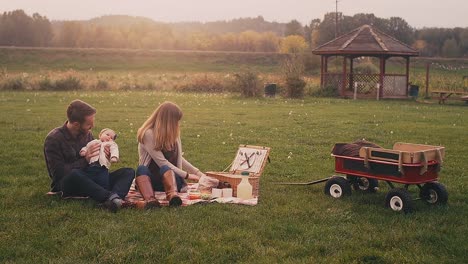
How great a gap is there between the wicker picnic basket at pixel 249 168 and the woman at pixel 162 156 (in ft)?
0.71

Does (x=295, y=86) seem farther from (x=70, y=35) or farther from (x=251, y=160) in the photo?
(x=70, y=35)

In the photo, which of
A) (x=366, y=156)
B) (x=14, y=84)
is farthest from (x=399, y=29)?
(x=366, y=156)

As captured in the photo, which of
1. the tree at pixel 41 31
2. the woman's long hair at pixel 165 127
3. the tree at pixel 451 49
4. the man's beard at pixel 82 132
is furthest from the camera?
the tree at pixel 41 31

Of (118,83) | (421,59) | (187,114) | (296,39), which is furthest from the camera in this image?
(296,39)

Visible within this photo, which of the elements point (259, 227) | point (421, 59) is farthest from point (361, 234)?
point (421, 59)

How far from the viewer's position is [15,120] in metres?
16.9

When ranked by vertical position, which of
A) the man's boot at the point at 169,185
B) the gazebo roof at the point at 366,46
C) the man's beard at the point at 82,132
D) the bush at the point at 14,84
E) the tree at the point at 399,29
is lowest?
the bush at the point at 14,84

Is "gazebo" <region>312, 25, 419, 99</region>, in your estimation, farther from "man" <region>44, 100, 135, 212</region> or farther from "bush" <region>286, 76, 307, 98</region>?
"man" <region>44, 100, 135, 212</region>

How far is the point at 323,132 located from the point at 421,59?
6229 cm

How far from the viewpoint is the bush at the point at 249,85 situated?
2986 centimetres

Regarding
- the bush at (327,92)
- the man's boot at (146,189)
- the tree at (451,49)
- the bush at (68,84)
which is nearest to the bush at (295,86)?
the bush at (327,92)

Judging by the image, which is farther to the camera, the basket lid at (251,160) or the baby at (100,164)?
the basket lid at (251,160)

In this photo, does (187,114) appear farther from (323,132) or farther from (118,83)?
(118,83)

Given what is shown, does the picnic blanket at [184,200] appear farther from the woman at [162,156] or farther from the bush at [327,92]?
the bush at [327,92]
